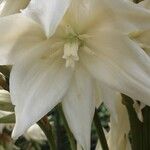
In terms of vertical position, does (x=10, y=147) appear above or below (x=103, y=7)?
below

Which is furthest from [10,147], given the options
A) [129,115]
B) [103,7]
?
[103,7]

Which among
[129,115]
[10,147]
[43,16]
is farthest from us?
[10,147]

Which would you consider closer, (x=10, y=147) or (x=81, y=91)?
(x=81, y=91)

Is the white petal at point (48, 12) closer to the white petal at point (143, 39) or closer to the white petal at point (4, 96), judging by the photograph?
the white petal at point (143, 39)

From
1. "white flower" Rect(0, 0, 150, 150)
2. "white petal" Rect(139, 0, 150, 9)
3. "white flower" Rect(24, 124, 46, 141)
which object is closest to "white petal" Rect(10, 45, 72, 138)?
"white flower" Rect(0, 0, 150, 150)

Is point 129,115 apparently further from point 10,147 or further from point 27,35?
point 10,147

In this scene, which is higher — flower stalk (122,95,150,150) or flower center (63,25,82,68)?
flower center (63,25,82,68)

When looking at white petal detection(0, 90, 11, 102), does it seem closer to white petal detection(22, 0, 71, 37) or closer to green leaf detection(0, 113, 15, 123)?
green leaf detection(0, 113, 15, 123)

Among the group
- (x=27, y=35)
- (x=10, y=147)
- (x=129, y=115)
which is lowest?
(x=10, y=147)

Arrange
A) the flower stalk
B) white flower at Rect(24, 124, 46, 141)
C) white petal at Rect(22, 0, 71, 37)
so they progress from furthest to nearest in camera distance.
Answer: white flower at Rect(24, 124, 46, 141) < the flower stalk < white petal at Rect(22, 0, 71, 37)
